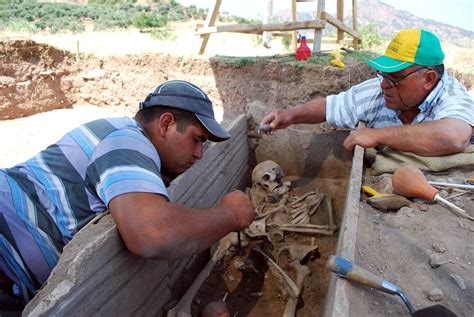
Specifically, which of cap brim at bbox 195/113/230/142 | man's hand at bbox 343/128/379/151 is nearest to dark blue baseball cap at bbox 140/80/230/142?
cap brim at bbox 195/113/230/142

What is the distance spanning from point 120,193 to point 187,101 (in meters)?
0.58

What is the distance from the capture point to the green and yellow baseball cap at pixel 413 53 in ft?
8.50

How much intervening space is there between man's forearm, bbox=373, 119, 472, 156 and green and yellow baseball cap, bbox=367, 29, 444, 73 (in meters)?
0.42

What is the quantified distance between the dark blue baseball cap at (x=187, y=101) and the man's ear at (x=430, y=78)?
1610 mm

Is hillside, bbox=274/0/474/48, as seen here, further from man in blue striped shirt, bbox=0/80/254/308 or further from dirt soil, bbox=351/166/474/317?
man in blue striped shirt, bbox=0/80/254/308

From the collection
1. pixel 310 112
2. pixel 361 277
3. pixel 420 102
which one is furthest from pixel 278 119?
pixel 361 277

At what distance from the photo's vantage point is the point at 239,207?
6.17 ft

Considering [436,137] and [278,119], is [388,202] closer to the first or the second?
[436,137]

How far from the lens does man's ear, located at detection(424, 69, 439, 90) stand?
2.64 meters

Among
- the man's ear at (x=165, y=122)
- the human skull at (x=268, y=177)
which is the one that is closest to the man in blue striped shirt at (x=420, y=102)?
the human skull at (x=268, y=177)

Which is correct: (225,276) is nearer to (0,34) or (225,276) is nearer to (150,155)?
(150,155)

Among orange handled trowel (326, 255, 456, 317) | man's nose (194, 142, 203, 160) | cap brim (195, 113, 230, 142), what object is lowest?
orange handled trowel (326, 255, 456, 317)

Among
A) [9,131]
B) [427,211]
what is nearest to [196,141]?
[427,211]

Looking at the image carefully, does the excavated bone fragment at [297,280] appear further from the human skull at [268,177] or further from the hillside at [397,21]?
the hillside at [397,21]
